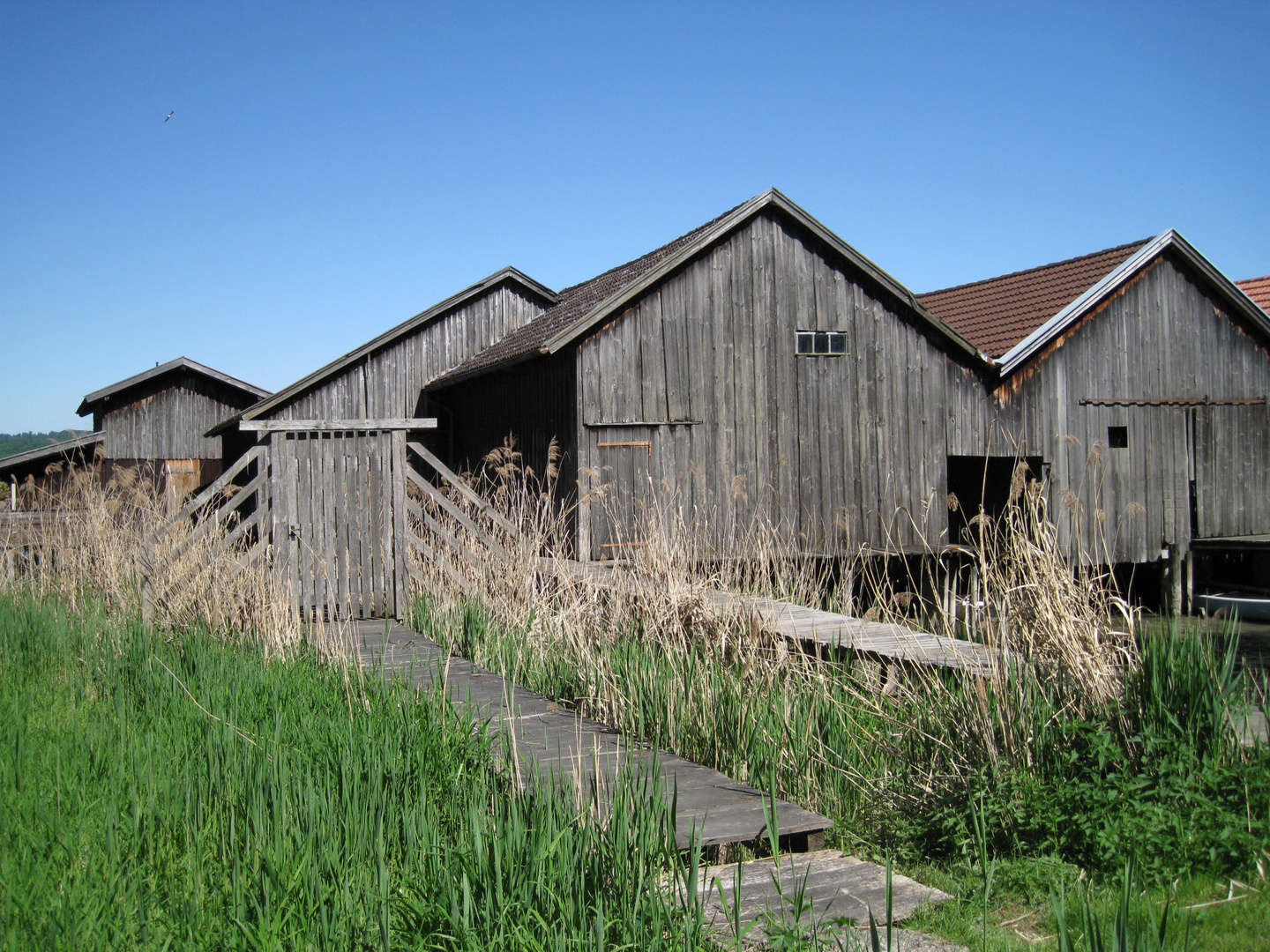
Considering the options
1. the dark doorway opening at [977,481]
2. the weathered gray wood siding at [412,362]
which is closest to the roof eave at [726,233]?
the dark doorway opening at [977,481]

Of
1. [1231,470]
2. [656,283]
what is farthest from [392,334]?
[1231,470]

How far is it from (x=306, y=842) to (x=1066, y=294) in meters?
17.8

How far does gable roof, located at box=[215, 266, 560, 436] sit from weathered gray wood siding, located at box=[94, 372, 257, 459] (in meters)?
5.96

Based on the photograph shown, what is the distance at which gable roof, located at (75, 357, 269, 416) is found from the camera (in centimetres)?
2436

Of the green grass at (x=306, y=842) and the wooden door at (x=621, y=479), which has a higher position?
the wooden door at (x=621, y=479)

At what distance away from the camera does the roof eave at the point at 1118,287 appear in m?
17.0

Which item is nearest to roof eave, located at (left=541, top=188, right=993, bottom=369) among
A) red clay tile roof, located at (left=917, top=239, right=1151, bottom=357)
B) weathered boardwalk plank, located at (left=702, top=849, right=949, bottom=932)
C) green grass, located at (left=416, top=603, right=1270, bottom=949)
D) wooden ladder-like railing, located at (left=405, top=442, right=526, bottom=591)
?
red clay tile roof, located at (left=917, top=239, right=1151, bottom=357)

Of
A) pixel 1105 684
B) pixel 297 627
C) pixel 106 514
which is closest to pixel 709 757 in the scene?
pixel 1105 684

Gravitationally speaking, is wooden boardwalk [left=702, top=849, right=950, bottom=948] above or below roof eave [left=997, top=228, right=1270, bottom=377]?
below

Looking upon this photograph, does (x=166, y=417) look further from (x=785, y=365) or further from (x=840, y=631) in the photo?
(x=840, y=631)

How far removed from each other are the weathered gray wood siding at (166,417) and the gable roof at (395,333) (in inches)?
235

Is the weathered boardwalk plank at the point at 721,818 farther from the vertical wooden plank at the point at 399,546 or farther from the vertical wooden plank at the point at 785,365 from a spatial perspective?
the vertical wooden plank at the point at 785,365

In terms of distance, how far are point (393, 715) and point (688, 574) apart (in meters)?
3.68

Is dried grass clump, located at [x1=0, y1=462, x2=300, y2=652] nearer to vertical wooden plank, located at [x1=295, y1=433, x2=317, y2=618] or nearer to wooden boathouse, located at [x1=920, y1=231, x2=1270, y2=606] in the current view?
vertical wooden plank, located at [x1=295, y1=433, x2=317, y2=618]
